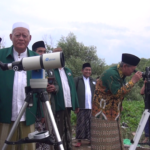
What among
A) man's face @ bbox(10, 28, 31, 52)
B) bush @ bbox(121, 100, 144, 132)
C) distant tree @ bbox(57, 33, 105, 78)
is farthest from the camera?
distant tree @ bbox(57, 33, 105, 78)

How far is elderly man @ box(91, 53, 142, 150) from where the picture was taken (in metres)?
2.80

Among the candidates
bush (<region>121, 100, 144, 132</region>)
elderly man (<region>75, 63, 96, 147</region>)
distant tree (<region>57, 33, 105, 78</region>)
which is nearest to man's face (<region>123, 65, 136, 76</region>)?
elderly man (<region>75, 63, 96, 147</region>)

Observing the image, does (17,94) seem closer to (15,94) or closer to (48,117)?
(15,94)

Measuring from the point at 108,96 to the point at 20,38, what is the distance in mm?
1354

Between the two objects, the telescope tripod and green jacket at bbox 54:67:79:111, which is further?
green jacket at bbox 54:67:79:111

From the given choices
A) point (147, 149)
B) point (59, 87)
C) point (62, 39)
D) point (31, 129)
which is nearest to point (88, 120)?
point (147, 149)

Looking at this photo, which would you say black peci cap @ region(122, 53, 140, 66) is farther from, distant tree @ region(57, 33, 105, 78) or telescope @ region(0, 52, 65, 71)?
distant tree @ region(57, 33, 105, 78)

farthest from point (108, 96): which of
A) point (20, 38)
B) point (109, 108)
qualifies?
point (20, 38)

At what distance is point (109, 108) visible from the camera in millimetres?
2881

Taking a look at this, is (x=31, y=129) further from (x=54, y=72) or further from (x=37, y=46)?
(x=37, y=46)

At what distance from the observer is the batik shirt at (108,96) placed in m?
2.80

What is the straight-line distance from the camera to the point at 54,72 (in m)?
3.50

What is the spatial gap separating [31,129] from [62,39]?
41.0ft

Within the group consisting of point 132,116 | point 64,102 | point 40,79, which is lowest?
point 132,116
